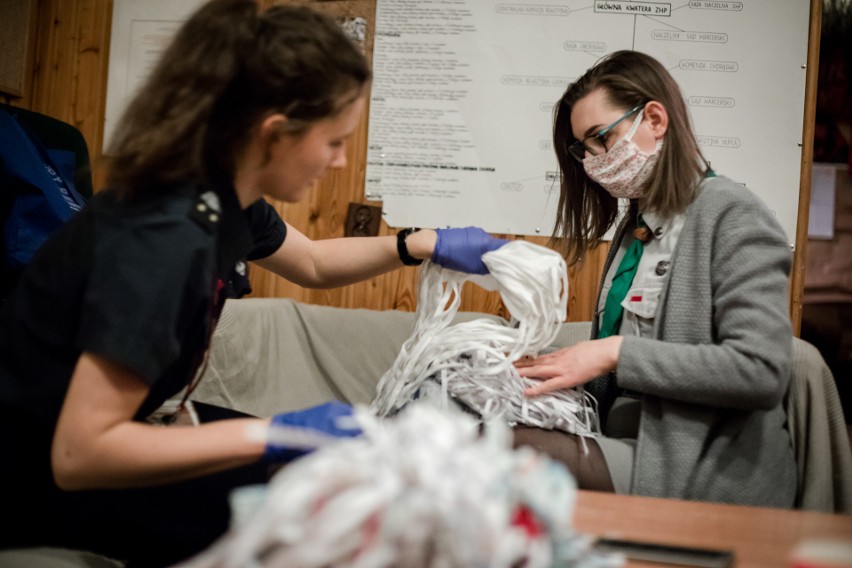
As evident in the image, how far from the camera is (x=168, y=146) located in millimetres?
969

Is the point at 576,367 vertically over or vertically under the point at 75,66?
under

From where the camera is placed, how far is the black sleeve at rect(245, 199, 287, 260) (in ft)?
4.89

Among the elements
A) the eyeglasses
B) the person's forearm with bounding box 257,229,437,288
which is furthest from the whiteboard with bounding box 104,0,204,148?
the eyeglasses

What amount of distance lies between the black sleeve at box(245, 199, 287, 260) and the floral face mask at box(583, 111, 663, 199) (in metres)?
0.71

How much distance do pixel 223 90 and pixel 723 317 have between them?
0.99m

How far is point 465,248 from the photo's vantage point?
1514 millimetres

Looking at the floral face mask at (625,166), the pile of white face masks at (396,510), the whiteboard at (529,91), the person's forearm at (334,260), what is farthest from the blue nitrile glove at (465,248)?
the whiteboard at (529,91)

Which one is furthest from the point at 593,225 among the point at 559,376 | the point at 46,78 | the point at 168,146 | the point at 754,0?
the point at 46,78

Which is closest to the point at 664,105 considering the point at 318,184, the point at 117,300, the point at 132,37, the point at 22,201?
the point at 117,300

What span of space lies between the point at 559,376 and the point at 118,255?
88 centimetres

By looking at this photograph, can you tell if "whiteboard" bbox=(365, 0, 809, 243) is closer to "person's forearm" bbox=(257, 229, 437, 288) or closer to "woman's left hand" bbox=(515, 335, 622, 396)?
"person's forearm" bbox=(257, 229, 437, 288)

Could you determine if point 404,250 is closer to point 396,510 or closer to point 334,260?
point 334,260

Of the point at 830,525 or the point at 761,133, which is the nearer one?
the point at 830,525

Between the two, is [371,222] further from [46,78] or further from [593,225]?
[46,78]
